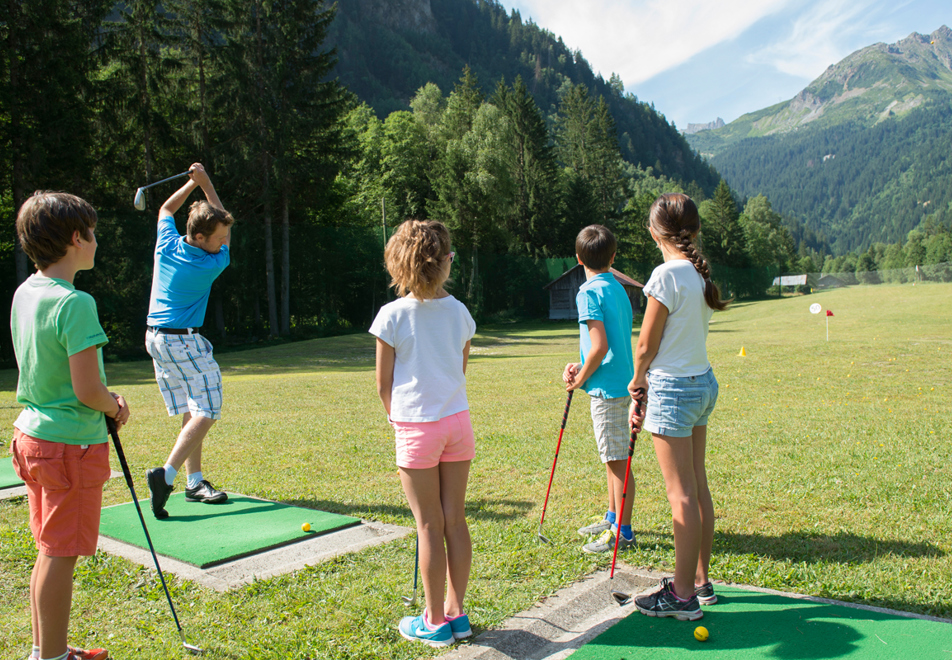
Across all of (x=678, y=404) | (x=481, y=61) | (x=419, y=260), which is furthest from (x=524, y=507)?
(x=481, y=61)

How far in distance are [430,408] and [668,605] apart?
4.65 ft

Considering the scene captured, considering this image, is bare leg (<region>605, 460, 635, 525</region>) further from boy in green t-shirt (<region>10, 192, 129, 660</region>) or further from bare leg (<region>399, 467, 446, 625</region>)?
boy in green t-shirt (<region>10, 192, 129, 660</region>)

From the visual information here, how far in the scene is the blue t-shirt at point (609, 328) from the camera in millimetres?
3643

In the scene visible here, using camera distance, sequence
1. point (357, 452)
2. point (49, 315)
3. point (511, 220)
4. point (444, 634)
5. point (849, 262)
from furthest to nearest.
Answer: point (849, 262) → point (511, 220) → point (357, 452) → point (444, 634) → point (49, 315)

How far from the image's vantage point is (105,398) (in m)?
2.45

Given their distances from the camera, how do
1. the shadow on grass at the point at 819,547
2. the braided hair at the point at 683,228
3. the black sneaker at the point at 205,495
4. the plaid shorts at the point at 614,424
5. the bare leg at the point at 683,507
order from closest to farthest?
the bare leg at the point at 683,507
the braided hair at the point at 683,228
the shadow on grass at the point at 819,547
the plaid shorts at the point at 614,424
the black sneaker at the point at 205,495

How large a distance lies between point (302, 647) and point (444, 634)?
604 mm

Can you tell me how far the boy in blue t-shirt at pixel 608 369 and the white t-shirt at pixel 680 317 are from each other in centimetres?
72

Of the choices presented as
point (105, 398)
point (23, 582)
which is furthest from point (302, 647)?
point (23, 582)

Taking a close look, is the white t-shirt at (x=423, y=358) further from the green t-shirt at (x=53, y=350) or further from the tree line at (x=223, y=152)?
the tree line at (x=223, y=152)

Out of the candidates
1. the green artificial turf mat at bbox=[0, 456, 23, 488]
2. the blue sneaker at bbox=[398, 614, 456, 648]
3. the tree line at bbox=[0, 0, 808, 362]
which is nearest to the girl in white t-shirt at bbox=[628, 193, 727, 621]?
the blue sneaker at bbox=[398, 614, 456, 648]

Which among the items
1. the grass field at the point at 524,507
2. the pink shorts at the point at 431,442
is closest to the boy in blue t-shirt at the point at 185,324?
the grass field at the point at 524,507

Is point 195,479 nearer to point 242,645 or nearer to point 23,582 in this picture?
point 23,582

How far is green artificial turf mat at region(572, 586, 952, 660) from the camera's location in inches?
104
